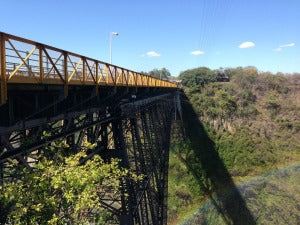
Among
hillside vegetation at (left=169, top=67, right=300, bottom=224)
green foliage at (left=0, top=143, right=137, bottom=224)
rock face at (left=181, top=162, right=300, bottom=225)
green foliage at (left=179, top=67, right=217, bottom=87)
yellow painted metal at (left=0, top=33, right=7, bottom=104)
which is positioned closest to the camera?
green foliage at (left=0, top=143, right=137, bottom=224)

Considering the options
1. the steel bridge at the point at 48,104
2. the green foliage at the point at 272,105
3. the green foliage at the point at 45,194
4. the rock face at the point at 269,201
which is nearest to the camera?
the green foliage at the point at 45,194

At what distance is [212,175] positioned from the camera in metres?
36.9

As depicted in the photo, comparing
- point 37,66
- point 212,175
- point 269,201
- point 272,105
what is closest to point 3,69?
point 37,66

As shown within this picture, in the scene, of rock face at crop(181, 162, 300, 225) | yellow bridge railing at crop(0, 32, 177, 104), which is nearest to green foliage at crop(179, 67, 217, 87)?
rock face at crop(181, 162, 300, 225)

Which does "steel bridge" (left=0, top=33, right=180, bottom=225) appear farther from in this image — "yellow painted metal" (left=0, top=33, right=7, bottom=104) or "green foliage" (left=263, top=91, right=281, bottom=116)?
"green foliage" (left=263, top=91, right=281, bottom=116)

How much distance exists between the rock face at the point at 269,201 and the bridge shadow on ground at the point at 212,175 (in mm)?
485

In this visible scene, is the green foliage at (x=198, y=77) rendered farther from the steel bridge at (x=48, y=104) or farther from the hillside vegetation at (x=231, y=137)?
the steel bridge at (x=48, y=104)

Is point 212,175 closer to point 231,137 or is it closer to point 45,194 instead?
point 231,137

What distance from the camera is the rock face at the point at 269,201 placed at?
31.5 m

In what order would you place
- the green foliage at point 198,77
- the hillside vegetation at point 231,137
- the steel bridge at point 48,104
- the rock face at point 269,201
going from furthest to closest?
the green foliage at point 198,77
the hillside vegetation at point 231,137
the rock face at point 269,201
the steel bridge at point 48,104

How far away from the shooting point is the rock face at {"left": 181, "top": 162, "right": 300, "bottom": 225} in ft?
103

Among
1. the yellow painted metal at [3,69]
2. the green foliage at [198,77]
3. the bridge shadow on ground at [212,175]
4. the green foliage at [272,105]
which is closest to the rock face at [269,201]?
the bridge shadow on ground at [212,175]

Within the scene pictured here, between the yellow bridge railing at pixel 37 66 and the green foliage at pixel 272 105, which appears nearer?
the yellow bridge railing at pixel 37 66

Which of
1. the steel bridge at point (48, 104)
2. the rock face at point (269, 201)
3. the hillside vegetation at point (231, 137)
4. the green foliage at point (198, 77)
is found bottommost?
the rock face at point (269, 201)
